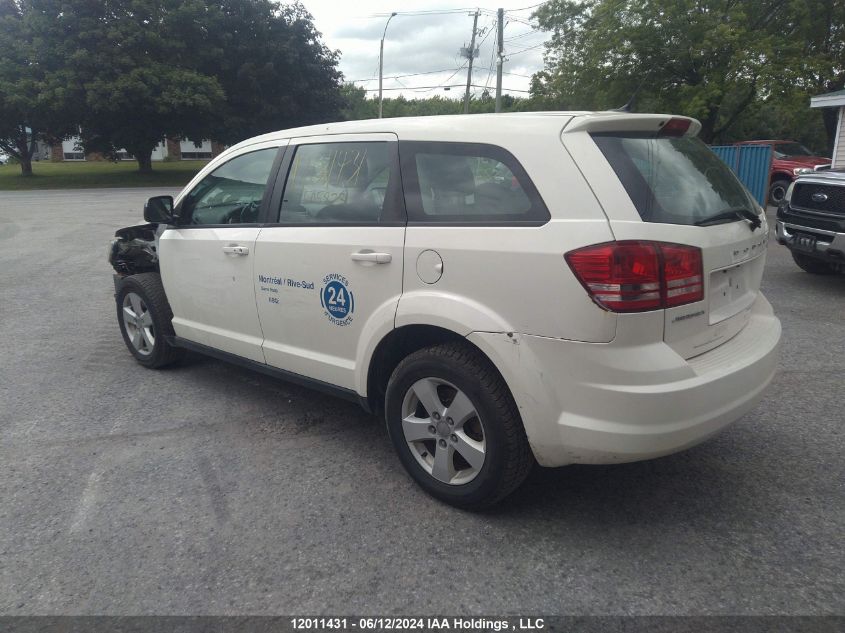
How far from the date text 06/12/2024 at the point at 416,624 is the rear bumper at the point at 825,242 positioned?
6507 millimetres

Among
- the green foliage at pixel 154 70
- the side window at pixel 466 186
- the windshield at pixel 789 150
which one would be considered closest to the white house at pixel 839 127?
the windshield at pixel 789 150

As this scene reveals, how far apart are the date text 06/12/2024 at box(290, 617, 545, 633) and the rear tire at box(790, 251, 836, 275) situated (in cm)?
779

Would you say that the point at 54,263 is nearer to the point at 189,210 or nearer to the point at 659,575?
the point at 189,210

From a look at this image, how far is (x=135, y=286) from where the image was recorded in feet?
16.7

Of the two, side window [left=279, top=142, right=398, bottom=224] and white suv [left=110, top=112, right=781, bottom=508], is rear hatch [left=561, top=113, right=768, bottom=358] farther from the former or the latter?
side window [left=279, top=142, right=398, bottom=224]

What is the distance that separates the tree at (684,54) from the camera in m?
21.5

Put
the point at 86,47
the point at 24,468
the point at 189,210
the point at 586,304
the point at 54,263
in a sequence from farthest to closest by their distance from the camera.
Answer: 1. the point at 86,47
2. the point at 54,263
3. the point at 189,210
4. the point at 24,468
5. the point at 586,304

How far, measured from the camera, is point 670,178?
2.82m

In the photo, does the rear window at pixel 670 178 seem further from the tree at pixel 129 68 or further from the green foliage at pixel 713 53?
the tree at pixel 129 68

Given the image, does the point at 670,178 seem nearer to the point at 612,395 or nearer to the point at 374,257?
the point at 612,395

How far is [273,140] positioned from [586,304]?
7.88 feet

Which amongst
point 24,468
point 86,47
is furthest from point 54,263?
point 86,47

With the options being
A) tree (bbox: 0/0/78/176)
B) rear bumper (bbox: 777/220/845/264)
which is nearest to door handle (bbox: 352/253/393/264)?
rear bumper (bbox: 777/220/845/264)

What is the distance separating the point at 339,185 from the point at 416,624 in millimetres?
2201
